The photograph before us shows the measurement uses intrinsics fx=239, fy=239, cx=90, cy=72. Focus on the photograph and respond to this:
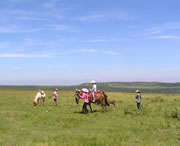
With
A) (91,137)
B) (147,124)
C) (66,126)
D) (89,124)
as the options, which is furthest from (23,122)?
(147,124)

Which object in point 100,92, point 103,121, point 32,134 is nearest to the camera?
point 32,134

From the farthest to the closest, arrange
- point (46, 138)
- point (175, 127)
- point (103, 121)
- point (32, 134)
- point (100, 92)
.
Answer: point (100, 92), point (103, 121), point (175, 127), point (32, 134), point (46, 138)

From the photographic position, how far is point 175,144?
9.05 metres

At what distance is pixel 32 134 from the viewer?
10898mm

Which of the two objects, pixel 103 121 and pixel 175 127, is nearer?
pixel 175 127

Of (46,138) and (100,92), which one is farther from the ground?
(100,92)

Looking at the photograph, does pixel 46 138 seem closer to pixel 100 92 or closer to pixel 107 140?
pixel 107 140

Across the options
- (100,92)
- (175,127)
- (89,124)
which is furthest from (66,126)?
(100,92)

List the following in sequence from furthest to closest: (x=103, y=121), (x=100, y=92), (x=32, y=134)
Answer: (x=100, y=92) → (x=103, y=121) → (x=32, y=134)

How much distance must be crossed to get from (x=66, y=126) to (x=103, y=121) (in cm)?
264

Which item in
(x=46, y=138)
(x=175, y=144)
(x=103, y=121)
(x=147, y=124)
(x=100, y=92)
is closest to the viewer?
(x=175, y=144)

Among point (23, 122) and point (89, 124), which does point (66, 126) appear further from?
point (23, 122)

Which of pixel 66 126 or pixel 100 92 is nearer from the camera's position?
pixel 66 126

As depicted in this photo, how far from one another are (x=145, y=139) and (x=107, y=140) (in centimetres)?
163
